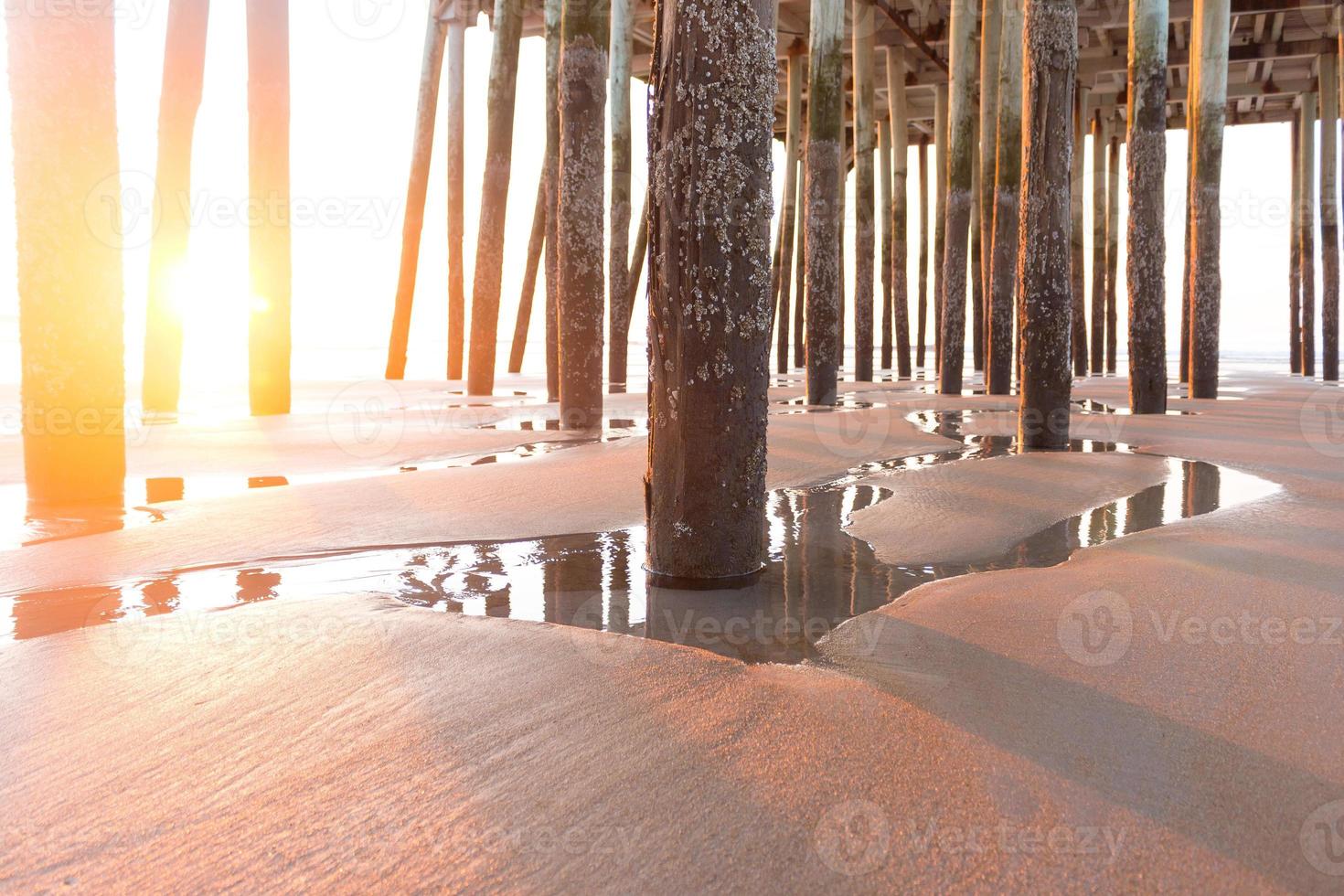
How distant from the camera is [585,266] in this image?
19.5 feet

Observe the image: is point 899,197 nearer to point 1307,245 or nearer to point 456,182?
point 1307,245

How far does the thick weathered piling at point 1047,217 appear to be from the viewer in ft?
15.9

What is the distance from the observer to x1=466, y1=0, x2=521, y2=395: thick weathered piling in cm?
820

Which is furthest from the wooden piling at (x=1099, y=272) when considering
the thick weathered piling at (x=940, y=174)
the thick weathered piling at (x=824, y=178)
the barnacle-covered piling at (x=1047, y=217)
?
the barnacle-covered piling at (x=1047, y=217)

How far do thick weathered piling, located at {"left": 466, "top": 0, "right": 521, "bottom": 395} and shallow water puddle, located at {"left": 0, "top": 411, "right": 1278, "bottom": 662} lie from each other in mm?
5613

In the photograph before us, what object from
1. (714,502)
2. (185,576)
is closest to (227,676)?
(185,576)

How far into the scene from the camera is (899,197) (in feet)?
50.5

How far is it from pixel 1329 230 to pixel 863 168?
24.3 feet

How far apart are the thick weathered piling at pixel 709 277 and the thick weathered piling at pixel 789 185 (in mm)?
12109

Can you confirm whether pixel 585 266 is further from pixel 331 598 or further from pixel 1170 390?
pixel 1170 390

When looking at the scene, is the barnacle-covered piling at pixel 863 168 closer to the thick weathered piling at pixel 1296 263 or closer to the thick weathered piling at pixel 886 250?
the thick weathered piling at pixel 886 250

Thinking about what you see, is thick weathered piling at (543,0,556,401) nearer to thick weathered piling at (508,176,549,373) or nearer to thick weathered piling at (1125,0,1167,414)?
thick weathered piling at (508,176,549,373)

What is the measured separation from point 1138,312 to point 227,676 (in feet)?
21.0

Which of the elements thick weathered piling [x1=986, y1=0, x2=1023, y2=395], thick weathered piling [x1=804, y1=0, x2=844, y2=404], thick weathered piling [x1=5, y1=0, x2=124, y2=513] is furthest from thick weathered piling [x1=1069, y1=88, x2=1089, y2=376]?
thick weathered piling [x1=5, y1=0, x2=124, y2=513]
